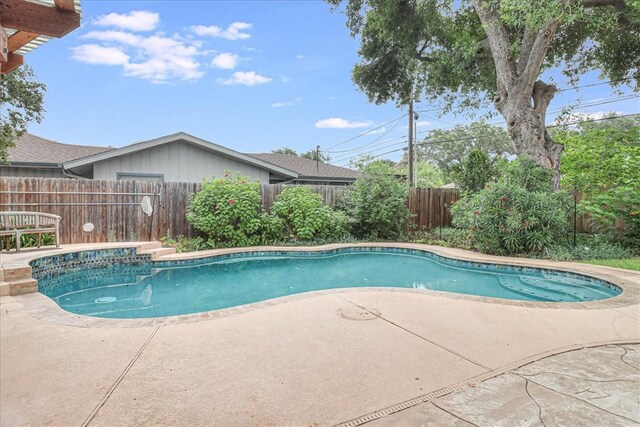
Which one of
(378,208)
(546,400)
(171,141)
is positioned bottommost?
(546,400)

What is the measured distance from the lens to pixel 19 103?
1057 cm

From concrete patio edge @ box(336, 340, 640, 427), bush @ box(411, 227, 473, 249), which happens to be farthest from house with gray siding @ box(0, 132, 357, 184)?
concrete patio edge @ box(336, 340, 640, 427)

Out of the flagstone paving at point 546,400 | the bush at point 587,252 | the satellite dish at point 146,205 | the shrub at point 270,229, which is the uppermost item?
the satellite dish at point 146,205

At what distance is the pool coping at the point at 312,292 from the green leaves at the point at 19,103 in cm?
627

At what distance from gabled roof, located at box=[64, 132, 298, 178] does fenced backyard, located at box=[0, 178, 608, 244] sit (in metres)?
2.25

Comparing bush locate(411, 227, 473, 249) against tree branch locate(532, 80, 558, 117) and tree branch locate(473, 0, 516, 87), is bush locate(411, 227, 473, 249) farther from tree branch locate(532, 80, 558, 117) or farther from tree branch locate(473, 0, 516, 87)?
tree branch locate(473, 0, 516, 87)

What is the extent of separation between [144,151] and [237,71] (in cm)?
1124

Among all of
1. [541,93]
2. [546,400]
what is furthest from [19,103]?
[541,93]

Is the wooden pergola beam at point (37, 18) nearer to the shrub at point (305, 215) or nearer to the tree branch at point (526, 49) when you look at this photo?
the shrub at point (305, 215)

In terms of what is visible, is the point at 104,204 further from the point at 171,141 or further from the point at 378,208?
the point at 378,208

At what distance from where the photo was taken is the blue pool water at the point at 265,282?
203 inches

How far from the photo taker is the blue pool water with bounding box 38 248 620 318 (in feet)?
16.9

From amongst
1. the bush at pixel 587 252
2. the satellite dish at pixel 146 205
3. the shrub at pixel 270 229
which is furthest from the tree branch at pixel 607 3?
the satellite dish at pixel 146 205

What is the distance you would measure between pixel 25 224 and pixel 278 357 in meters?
6.96
